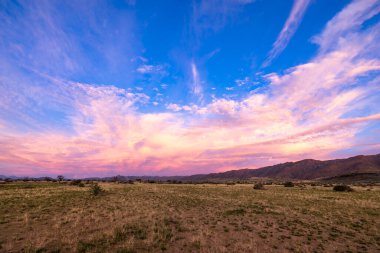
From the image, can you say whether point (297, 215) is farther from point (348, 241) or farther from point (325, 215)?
point (348, 241)

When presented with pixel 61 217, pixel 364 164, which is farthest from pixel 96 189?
pixel 364 164

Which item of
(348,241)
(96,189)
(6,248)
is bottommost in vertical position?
(348,241)

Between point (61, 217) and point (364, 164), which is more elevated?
point (364, 164)

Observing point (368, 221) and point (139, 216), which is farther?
point (139, 216)

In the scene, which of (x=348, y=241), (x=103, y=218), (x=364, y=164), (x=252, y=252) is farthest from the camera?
(x=364, y=164)

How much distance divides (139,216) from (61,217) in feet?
21.0

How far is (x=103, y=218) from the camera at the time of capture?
65.2 feet

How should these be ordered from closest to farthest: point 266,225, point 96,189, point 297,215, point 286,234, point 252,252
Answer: point 252,252
point 286,234
point 266,225
point 297,215
point 96,189

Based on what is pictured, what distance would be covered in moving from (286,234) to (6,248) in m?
15.7

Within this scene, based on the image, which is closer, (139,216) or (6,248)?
(6,248)

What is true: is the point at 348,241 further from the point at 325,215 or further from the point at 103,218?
the point at 103,218

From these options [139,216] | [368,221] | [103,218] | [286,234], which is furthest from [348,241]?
[103,218]

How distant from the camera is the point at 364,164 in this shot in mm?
176000

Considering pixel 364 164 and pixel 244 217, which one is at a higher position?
pixel 364 164
